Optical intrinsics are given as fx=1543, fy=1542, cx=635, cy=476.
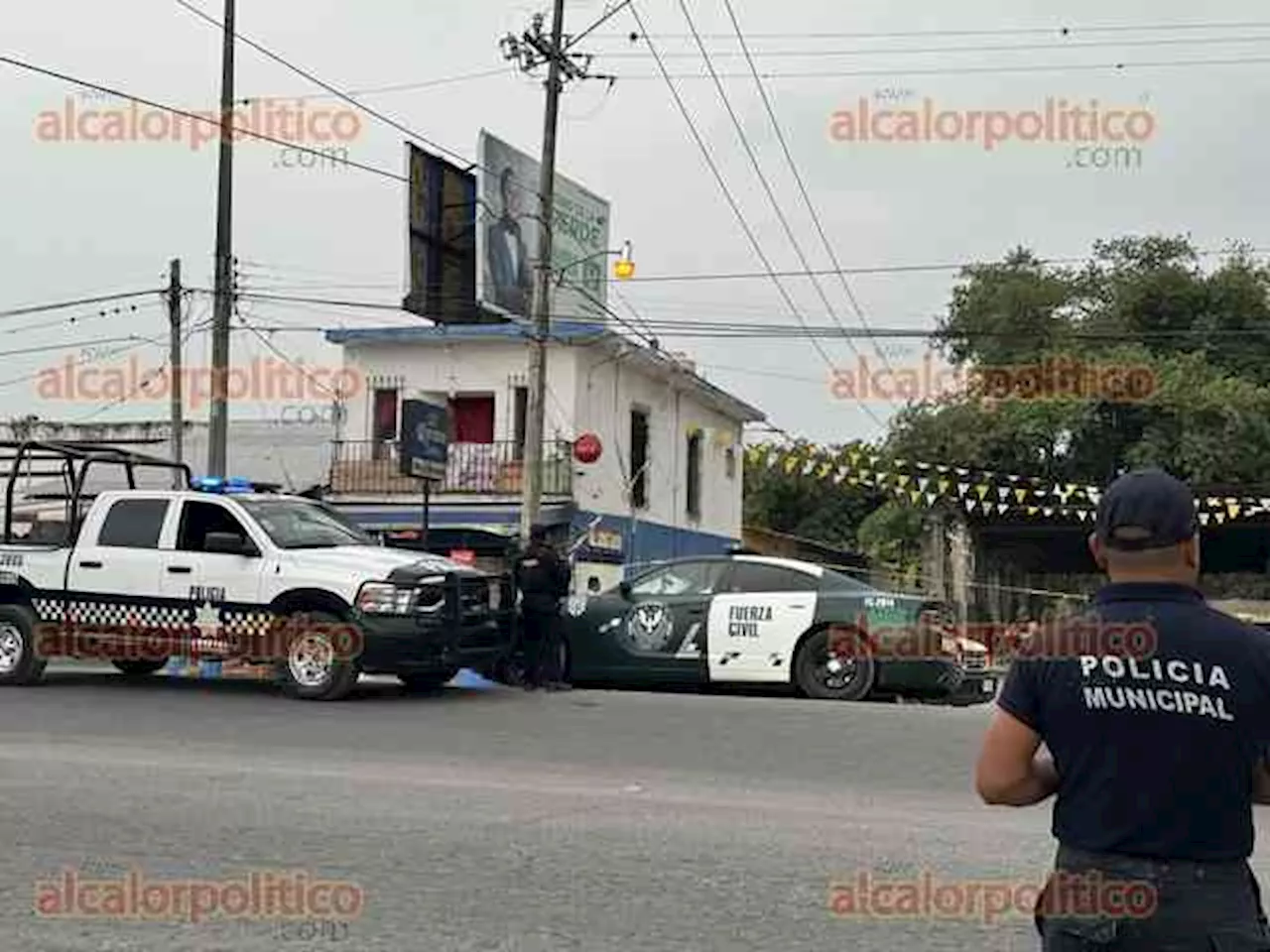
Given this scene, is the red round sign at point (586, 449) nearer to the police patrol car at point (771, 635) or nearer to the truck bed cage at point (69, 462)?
the truck bed cage at point (69, 462)

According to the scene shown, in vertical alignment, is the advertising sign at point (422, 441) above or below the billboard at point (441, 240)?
below

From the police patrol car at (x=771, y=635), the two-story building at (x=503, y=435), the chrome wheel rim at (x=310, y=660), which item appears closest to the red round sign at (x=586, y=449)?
the two-story building at (x=503, y=435)

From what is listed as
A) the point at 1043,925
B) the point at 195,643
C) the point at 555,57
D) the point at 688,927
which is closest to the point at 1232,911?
the point at 1043,925

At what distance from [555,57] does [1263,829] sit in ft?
56.4

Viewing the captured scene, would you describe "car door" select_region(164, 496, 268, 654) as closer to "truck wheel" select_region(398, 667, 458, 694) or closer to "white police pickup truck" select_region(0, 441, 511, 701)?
"white police pickup truck" select_region(0, 441, 511, 701)

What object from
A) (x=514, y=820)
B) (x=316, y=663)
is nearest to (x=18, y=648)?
(x=316, y=663)

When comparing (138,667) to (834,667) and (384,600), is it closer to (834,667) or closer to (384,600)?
(384,600)

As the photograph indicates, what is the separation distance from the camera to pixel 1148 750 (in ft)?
10.1

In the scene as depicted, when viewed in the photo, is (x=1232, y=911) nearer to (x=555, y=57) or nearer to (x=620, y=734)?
(x=620, y=734)

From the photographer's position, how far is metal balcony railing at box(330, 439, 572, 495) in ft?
99.1

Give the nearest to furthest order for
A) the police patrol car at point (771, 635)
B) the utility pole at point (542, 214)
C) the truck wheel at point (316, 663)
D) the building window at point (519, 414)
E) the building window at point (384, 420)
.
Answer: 1. the truck wheel at point (316, 663)
2. the police patrol car at point (771, 635)
3. the utility pole at point (542, 214)
4. the building window at point (519, 414)
5. the building window at point (384, 420)

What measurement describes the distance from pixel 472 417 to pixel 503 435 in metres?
1.15

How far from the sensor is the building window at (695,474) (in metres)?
36.9

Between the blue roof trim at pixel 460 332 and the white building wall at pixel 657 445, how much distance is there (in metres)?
0.68
